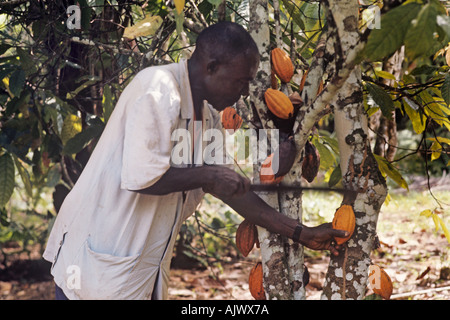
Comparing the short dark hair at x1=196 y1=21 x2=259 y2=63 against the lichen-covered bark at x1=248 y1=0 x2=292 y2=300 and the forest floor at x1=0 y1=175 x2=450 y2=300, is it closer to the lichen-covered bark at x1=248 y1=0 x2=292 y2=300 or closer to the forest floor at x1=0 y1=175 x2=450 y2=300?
the lichen-covered bark at x1=248 y1=0 x2=292 y2=300

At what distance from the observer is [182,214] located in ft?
5.45

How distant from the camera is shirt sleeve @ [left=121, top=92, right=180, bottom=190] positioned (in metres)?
1.35

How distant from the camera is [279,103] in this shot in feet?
5.22

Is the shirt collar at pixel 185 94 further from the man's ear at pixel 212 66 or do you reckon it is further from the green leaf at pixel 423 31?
the green leaf at pixel 423 31

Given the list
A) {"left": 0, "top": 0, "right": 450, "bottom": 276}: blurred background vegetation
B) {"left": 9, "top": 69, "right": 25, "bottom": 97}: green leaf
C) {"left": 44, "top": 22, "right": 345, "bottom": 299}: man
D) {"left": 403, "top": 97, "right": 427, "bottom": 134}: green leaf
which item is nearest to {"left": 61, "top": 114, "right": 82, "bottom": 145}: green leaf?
{"left": 0, "top": 0, "right": 450, "bottom": 276}: blurred background vegetation

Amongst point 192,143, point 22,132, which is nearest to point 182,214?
point 192,143

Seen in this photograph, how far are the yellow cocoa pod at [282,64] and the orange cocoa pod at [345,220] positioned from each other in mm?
483

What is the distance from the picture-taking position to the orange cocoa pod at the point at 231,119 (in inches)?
71.6

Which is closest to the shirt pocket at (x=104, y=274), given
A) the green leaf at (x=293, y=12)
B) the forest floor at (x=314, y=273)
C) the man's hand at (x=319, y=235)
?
the man's hand at (x=319, y=235)

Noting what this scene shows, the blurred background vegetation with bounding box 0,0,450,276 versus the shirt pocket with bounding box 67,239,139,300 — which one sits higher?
the blurred background vegetation with bounding box 0,0,450,276

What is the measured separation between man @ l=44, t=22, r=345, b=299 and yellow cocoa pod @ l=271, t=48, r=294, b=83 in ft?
0.59
